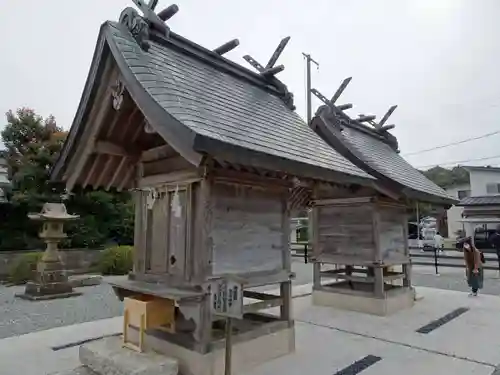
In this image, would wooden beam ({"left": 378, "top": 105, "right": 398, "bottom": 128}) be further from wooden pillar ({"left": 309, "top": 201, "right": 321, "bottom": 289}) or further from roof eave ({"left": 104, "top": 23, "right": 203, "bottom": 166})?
roof eave ({"left": 104, "top": 23, "right": 203, "bottom": 166})

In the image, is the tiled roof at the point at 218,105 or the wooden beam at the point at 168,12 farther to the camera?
the wooden beam at the point at 168,12

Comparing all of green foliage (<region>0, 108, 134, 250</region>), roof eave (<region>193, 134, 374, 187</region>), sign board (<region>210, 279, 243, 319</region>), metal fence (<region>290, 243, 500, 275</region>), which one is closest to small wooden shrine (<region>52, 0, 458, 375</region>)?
roof eave (<region>193, 134, 374, 187</region>)

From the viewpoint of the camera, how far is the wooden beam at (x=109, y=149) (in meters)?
4.03

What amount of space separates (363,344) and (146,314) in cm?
→ 295

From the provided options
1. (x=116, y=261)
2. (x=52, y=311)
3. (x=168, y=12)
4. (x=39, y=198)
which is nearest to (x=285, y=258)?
(x=168, y=12)

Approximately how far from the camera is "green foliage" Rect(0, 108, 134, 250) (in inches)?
509

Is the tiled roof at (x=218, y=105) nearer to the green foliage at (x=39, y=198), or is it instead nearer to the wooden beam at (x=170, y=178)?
the wooden beam at (x=170, y=178)

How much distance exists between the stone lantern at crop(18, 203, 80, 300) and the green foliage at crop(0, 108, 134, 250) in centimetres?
297

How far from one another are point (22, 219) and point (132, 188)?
1167 cm

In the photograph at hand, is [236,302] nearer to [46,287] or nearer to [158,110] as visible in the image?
[158,110]

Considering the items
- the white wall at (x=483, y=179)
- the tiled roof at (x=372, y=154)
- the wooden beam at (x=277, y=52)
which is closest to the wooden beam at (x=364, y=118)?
the tiled roof at (x=372, y=154)

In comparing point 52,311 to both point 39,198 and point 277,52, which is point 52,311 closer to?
point 39,198

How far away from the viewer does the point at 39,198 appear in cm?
1275

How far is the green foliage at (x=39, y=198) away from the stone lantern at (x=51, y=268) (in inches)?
117
